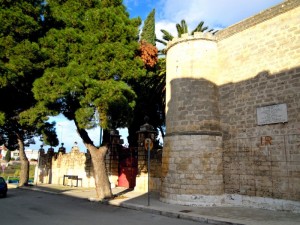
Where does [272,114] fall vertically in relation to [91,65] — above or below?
below

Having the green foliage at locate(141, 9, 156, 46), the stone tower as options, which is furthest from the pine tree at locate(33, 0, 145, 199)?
the green foliage at locate(141, 9, 156, 46)

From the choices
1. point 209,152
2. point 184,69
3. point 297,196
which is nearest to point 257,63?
point 184,69

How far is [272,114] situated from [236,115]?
1578 mm

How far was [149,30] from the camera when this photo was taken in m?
22.1

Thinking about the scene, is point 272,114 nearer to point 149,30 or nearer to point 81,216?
point 81,216

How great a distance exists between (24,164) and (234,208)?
17104 mm

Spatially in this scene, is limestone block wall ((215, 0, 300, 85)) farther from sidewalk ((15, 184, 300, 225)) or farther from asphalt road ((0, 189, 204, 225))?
asphalt road ((0, 189, 204, 225))

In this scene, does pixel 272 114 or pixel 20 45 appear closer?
pixel 272 114

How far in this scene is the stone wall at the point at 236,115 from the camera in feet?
33.1

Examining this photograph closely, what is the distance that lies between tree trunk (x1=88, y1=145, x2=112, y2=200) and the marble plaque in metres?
7.20

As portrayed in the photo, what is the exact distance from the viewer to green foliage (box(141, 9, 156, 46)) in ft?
71.6

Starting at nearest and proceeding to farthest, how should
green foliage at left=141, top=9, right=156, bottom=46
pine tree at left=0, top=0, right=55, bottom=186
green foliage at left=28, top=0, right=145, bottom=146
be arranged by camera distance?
green foliage at left=28, top=0, right=145, bottom=146
pine tree at left=0, top=0, right=55, bottom=186
green foliage at left=141, top=9, right=156, bottom=46

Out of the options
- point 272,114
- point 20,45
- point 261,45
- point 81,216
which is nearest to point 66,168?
point 20,45

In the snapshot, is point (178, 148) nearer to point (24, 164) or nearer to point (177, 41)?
point (177, 41)
